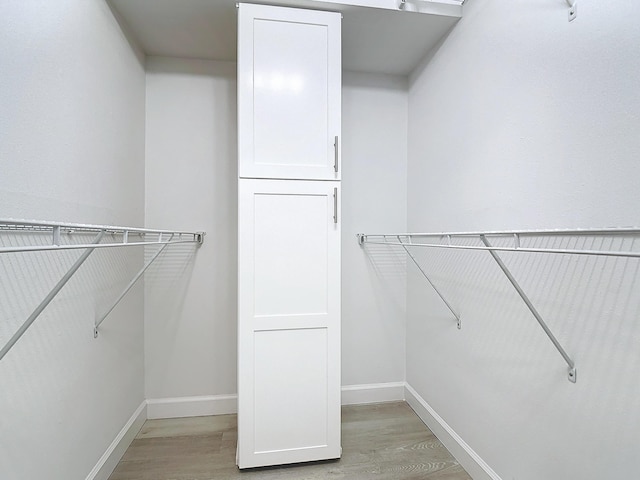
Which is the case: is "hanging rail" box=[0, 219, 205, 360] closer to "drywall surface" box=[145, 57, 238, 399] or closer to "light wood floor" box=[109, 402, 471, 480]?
"drywall surface" box=[145, 57, 238, 399]

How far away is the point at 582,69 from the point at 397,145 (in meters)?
1.26

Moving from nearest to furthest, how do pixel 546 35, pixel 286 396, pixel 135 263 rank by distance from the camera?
1. pixel 546 35
2. pixel 286 396
3. pixel 135 263

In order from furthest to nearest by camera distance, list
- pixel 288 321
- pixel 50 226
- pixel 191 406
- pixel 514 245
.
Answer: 1. pixel 191 406
2. pixel 288 321
3. pixel 514 245
4. pixel 50 226

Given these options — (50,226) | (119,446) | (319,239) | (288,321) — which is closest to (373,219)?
(319,239)

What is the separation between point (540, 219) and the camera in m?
1.13

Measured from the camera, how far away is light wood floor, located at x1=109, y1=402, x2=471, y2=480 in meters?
1.49

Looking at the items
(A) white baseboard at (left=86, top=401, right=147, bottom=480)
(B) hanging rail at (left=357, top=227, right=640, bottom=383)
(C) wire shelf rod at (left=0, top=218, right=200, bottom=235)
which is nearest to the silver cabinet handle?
(B) hanging rail at (left=357, top=227, right=640, bottom=383)

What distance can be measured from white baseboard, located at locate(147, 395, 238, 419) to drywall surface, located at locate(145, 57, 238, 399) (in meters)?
0.03

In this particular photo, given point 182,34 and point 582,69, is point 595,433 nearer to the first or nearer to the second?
point 582,69

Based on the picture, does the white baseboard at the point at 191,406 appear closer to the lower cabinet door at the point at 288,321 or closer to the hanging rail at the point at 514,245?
the lower cabinet door at the point at 288,321

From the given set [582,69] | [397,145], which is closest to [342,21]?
[397,145]

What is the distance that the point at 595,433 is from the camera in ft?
3.06

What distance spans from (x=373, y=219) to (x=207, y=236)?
1146mm

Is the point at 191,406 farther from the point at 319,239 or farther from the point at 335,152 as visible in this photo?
the point at 335,152
